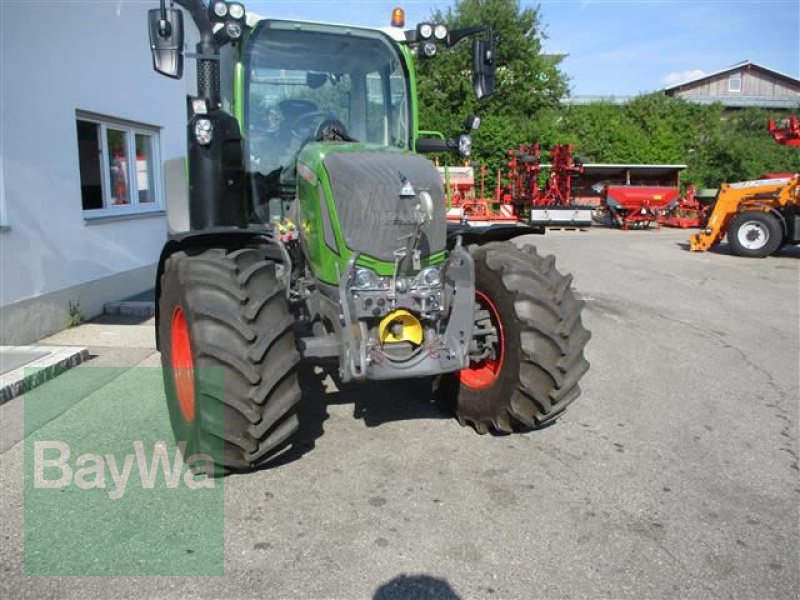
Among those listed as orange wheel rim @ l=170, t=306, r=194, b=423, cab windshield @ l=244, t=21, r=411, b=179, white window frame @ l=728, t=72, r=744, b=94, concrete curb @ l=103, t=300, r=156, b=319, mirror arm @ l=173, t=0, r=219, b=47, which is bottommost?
concrete curb @ l=103, t=300, r=156, b=319

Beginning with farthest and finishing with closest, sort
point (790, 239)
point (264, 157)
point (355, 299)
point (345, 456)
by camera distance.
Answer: point (790, 239) < point (264, 157) < point (345, 456) < point (355, 299)

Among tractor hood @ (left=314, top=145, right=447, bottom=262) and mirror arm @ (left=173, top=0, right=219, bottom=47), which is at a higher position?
mirror arm @ (left=173, top=0, right=219, bottom=47)

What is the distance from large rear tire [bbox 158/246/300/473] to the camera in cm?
320

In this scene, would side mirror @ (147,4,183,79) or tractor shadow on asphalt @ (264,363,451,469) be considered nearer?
side mirror @ (147,4,183,79)

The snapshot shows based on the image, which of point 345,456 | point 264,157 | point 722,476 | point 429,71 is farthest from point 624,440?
point 429,71

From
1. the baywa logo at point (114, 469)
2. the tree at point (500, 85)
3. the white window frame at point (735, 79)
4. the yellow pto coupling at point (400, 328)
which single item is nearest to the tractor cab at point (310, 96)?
the yellow pto coupling at point (400, 328)

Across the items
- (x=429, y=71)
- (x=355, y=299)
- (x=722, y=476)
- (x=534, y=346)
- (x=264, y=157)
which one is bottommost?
(x=722, y=476)

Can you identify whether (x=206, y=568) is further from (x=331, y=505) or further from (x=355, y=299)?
(x=355, y=299)

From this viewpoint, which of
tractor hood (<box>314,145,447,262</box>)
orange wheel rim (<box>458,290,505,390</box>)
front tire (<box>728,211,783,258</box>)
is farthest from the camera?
front tire (<box>728,211,783,258</box>)

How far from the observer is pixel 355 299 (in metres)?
3.56

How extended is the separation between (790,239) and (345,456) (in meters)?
12.1

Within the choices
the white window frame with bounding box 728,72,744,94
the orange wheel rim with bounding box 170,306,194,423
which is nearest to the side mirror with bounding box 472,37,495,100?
the orange wheel rim with bounding box 170,306,194,423

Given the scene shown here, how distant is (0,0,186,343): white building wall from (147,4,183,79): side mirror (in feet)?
9.01

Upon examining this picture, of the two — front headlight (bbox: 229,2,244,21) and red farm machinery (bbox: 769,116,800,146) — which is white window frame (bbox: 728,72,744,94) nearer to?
red farm machinery (bbox: 769,116,800,146)
